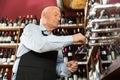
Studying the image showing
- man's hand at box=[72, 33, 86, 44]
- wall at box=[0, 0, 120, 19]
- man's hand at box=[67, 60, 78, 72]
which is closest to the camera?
man's hand at box=[72, 33, 86, 44]

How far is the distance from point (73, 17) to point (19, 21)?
0.92m

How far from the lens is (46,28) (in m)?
1.55

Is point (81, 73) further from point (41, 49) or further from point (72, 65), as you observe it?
point (41, 49)

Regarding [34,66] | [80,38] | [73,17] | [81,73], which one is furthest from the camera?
[73,17]

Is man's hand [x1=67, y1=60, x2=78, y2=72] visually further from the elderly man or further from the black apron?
the black apron

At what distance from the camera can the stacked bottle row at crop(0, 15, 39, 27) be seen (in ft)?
12.0

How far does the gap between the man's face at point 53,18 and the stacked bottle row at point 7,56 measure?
2.02 meters

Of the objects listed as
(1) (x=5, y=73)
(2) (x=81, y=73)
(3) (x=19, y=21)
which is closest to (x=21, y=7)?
(3) (x=19, y=21)

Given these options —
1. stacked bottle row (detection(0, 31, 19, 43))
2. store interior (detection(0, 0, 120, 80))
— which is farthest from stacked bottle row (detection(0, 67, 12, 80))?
stacked bottle row (detection(0, 31, 19, 43))

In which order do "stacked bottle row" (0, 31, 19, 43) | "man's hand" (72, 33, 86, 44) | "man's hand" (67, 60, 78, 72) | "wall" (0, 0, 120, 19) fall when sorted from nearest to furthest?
"man's hand" (72, 33, 86, 44) < "man's hand" (67, 60, 78, 72) < "stacked bottle row" (0, 31, 19, 43) < "wall" (0, 0, 120, 19)

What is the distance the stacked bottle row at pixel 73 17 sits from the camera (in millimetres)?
3614

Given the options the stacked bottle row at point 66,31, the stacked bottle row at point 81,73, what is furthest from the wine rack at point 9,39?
the stacked bottle row at point 81,73

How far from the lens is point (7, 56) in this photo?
369 cm

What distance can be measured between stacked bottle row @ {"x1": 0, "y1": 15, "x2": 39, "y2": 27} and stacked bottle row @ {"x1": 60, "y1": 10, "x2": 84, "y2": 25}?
0.48m
